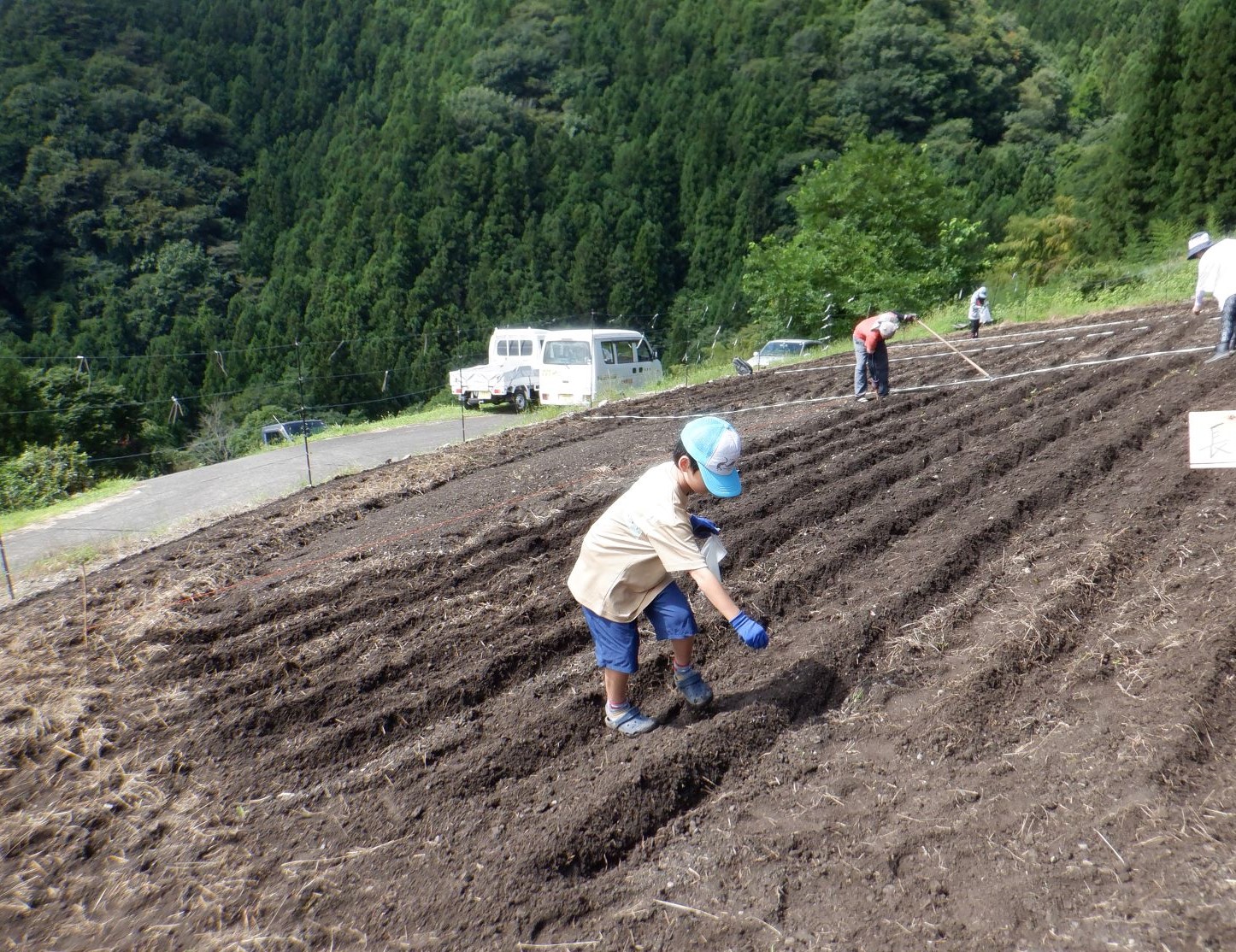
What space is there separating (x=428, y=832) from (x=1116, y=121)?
59.9 m

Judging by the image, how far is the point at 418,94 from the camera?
80812mm

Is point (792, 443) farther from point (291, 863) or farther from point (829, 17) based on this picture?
point (829, 17)

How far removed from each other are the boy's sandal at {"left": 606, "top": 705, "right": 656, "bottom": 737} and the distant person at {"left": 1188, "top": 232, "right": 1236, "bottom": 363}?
9.28 meters

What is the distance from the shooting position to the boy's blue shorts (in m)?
4.14

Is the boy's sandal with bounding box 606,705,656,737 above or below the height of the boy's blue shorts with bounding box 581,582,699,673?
below

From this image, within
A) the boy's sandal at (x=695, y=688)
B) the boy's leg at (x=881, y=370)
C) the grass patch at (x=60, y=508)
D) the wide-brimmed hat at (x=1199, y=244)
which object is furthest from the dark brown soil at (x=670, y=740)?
the boy's leg at (x=881, y=370)

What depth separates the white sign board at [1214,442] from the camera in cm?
559

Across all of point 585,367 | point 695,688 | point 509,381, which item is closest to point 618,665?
point 695,688

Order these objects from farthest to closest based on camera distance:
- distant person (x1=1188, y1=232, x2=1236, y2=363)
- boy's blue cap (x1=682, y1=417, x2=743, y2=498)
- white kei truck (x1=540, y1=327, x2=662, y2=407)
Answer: white kei truck (x1=540, y1=327, x2=662, y2=407) < distant person (x1=1188, y1=232, x2=1236, y2=363) < boy's blue cap (x1=682, y1=417, x2=743, y2=498)

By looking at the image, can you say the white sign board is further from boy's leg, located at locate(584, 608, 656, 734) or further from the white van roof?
the white van roof

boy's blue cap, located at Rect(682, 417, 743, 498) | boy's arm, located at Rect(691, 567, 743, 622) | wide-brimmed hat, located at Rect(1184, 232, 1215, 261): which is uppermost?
wide-brimmed hat, located at Rect(1184, 232, 1215, 261)

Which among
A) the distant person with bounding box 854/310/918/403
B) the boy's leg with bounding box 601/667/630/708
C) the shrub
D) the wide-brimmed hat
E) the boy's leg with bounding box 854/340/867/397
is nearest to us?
the boy's leg with bounding box 601/667/630/708

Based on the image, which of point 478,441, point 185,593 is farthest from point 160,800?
point 478,441

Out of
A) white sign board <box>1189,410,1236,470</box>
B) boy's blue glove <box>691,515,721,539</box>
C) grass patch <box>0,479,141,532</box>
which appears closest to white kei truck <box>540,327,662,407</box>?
grass patch <box>0,479,141,532</box>
